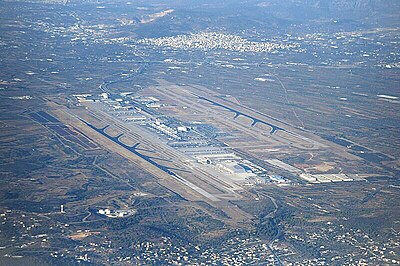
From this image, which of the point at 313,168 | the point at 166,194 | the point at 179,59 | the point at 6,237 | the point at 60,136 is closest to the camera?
the point at 6,237

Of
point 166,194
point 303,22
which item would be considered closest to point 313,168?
point 166,194

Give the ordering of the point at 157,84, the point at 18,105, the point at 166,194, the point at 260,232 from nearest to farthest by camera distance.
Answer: the point at 260,232 → the point at 166,194 → the point at 18,105 → the point at 157,84

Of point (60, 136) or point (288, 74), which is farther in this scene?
point (288, 74)

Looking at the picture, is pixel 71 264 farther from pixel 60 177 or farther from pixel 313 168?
pixel 313 168

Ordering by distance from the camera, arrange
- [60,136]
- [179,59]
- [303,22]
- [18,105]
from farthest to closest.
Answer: [303,22] → [179,59] → [18,105] → [60,136]

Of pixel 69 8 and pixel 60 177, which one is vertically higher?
pixel 60 177

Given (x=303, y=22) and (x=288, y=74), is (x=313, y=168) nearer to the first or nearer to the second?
(x=288, y=74)

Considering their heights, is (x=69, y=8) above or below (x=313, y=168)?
below

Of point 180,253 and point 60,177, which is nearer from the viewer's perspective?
point 180,253

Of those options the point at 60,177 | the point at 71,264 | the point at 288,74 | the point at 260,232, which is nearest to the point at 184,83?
the point at 288,74
